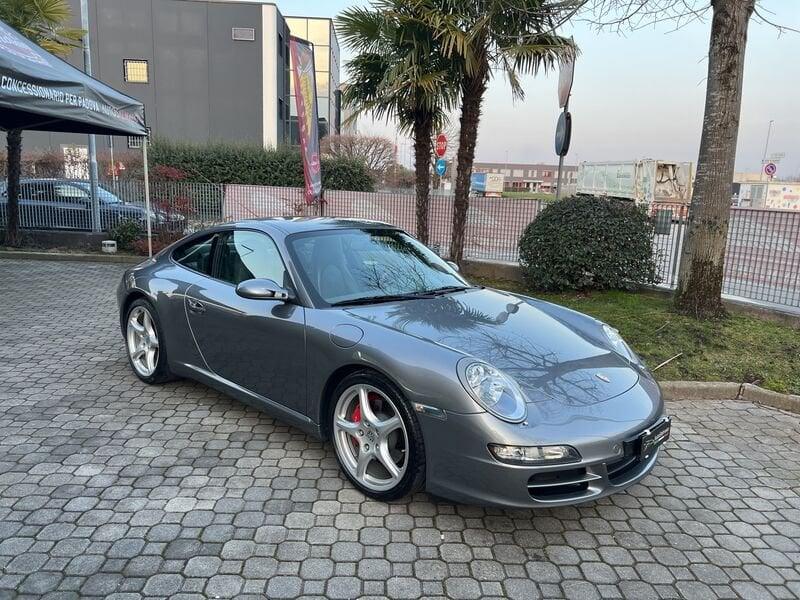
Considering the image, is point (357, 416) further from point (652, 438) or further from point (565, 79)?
point (565, 79)

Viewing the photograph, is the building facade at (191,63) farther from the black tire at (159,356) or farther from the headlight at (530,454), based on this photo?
the headlight at (530,454)

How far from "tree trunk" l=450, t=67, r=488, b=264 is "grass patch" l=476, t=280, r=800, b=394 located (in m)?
2.81

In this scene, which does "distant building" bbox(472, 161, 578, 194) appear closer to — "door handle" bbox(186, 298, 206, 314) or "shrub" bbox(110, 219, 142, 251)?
"shrub" bbox(110, 219, 142, 251)

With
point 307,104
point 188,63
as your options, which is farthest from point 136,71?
point 307,104

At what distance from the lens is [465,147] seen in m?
8.93

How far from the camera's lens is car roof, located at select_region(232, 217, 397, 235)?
12.6ft

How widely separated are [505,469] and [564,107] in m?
7.58

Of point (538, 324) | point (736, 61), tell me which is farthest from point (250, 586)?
point (736, 61)

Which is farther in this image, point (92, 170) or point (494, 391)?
point (92, 170)

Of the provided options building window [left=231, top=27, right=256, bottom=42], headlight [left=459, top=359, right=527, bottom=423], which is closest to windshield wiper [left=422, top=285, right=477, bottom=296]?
headlight [left=459, top=359, right=527, bottom=423]

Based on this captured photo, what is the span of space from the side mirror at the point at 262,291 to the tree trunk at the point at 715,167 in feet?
16.3

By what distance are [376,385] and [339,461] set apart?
584 mm

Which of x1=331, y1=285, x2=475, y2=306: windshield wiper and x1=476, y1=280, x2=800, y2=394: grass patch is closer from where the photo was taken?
x1=331, y1=285, x2=475, y2=306: windshield wiper

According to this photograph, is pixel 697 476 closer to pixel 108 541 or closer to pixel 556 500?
pixel 556 500
